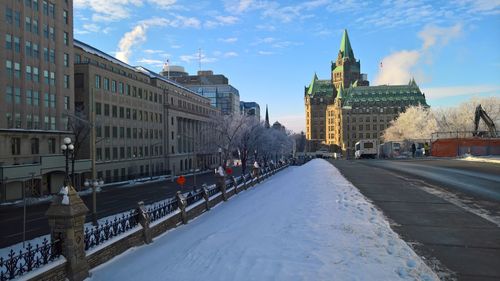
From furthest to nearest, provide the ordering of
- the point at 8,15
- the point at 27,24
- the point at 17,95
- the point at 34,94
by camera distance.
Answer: the point at 34,94, the point at 27,24, the point at 17,95, the point at 8,15

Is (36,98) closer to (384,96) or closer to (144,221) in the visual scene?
(144,221)

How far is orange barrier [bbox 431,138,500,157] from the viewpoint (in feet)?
222

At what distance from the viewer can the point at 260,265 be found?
9.65m

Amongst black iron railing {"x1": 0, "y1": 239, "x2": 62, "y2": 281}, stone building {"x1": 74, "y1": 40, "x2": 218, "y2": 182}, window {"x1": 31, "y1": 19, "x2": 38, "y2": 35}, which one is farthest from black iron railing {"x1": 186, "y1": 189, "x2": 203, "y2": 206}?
window {"x1": 31, "y1": 19, "x2": 38, "y2": 35}

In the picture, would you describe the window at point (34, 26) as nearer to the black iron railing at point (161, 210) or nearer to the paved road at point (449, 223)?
the black iron railing at point (161, 210)

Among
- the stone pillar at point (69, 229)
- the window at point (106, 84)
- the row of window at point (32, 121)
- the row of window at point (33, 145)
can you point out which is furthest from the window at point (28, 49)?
the stone pillar at point (69, 229)

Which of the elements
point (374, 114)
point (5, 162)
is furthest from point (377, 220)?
point (374, 114)

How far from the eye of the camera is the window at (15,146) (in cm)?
4162

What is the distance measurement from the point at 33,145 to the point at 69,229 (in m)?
39.7

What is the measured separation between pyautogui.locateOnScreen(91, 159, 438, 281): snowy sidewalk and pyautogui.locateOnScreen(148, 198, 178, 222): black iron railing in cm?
89

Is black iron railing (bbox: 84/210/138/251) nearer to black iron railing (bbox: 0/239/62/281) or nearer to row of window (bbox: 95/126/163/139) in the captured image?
black iron railing (bbox: 0/239/62/281)

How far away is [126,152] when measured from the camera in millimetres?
64625

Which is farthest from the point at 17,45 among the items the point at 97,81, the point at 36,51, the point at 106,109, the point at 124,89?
Answer: the point at 124,89

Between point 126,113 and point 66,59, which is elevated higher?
point 66,59
